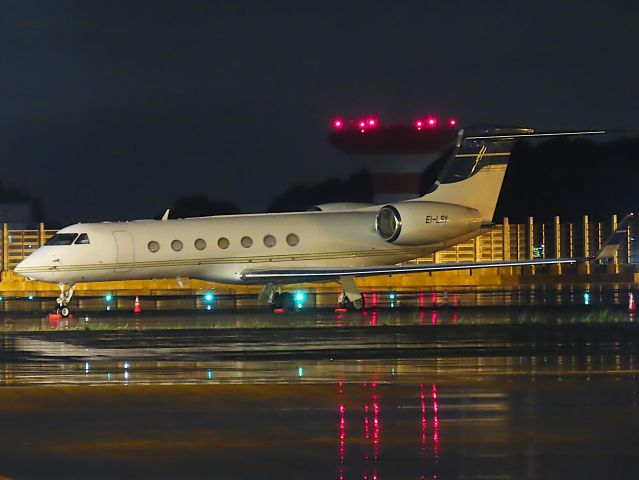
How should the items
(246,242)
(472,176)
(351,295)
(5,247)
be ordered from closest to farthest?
(351,295), (246,242), (472,176), (5,247)

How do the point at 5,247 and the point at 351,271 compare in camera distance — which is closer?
the point at 351,271

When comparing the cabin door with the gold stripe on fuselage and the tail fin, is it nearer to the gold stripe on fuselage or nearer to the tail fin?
the gold stripe on fuselage

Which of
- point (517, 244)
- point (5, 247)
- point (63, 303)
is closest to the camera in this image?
point (63, 303)

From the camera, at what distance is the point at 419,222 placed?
34.3 metres

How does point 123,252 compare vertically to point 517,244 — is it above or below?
below

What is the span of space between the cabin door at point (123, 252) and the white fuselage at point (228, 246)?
0.03m

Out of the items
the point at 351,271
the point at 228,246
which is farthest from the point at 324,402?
the point at 228,246

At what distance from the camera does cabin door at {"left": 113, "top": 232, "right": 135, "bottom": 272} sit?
3180 cm

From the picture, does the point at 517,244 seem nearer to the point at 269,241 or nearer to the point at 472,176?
the point at 472,176

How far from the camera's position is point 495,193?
36906mm

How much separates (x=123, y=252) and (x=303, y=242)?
5004mm

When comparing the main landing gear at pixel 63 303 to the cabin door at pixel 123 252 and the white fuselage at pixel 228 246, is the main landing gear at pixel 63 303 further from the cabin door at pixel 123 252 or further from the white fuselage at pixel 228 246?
the cabin door at pixel 123 252

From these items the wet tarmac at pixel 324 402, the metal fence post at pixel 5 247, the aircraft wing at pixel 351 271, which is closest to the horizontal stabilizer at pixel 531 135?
the aircraft wing at pixel 351 271

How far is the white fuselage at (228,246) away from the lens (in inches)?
1241
